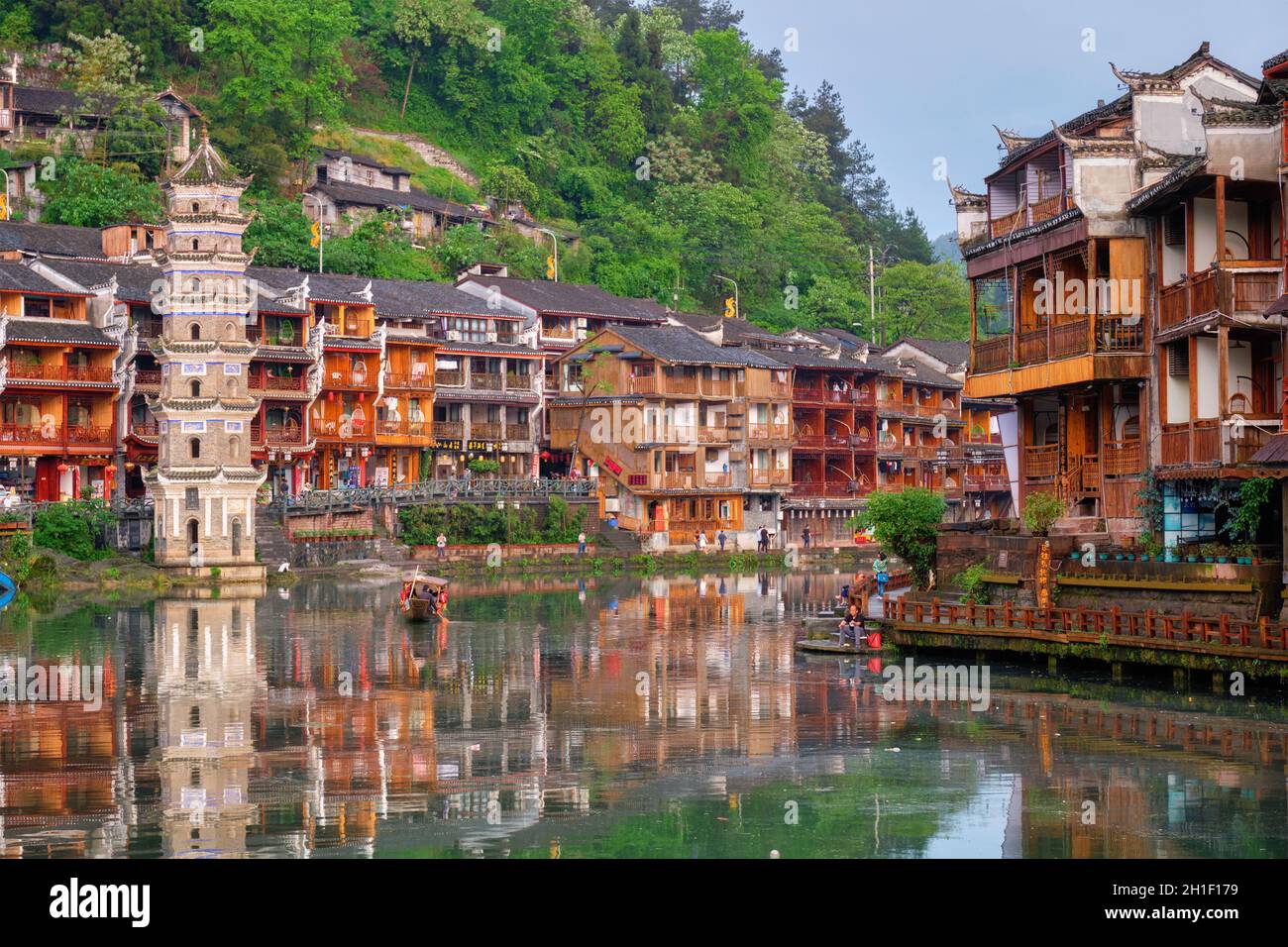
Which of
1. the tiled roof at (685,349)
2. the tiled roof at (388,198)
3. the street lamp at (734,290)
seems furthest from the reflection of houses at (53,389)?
the street lamp at (734,290)

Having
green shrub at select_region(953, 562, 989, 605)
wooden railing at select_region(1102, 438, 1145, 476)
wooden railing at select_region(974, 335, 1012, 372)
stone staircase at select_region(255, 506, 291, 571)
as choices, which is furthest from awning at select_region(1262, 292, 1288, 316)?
stone staircase at select_region(255, 506, 291, 571)

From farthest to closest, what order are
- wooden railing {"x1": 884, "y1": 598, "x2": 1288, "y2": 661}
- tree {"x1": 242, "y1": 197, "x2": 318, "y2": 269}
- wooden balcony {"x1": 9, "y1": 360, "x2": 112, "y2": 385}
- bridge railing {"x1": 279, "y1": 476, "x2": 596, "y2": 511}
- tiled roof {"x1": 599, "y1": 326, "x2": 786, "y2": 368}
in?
tree {"x1": 242, "y1": 197, "x2": 318, "y2": 269}
tiled roof {"x1": 599, "y1": 326, "x2": 786, "y2": 368}
bridge railing {"x1": 279, "y1": 476, "x2": 596, "y2": 511}
wooden balcony {"x1": 9, "y1": 360, "x2": 112, "y2": 385}
wooden railing {"x1": 884, "y1": 598, "x2": 1288, "y2": 661}

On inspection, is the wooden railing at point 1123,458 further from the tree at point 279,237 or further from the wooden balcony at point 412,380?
the tree at point 279,237

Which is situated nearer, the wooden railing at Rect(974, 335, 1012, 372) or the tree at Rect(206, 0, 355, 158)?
the wooden railing at Rect(974, 335, 1012, 372)

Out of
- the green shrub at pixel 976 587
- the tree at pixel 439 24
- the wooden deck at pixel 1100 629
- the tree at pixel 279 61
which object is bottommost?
the wooden deck at pixel 1100 629

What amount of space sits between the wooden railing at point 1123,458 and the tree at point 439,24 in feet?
303

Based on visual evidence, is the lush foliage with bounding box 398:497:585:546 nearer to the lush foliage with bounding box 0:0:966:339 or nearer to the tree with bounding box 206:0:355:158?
the lush foliage with bounding box 0:0:966:339

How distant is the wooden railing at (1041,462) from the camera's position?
5066 cm

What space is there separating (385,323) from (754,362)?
873 inches

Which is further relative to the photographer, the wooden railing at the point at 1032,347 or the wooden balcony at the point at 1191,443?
the wooden railing at the point at 1032,347

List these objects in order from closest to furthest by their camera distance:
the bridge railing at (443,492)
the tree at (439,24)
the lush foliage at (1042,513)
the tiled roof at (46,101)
Result: the lush foliage at (1042,513) → the bridge railing at (443,492) → the tiled roof at (46,101) → the tree at (439,24)

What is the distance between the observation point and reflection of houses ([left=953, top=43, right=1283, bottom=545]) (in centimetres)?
4041

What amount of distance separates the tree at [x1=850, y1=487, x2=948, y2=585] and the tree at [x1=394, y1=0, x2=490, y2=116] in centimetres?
8781
